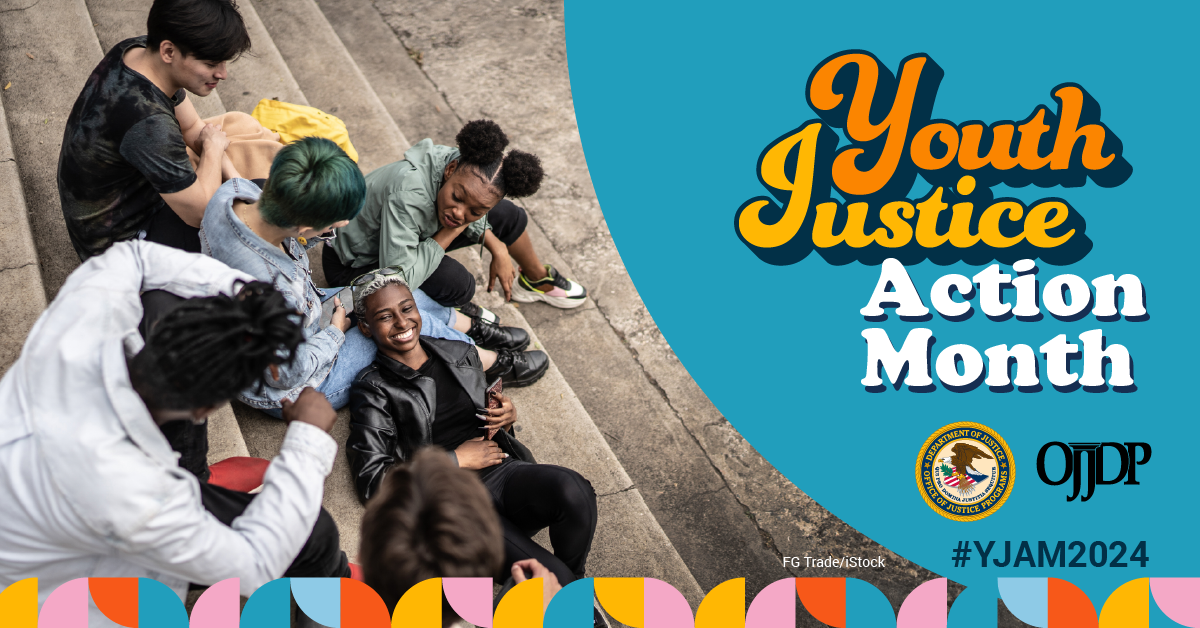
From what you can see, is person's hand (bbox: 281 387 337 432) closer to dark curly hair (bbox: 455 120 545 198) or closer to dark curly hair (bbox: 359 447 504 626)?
dark curly hair (bbox: 359 447 504 626)

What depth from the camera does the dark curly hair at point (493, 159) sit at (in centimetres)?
308

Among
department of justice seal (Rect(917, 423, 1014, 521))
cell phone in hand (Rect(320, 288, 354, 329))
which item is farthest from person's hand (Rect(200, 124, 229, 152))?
department of justice seal (Rect(917, 423, 1014, 521))

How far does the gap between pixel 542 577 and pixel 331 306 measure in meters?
1.34

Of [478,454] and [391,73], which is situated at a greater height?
[391,73]

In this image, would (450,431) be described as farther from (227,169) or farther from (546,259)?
(546,259)

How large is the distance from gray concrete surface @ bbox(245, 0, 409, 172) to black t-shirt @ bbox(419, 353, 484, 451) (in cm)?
169

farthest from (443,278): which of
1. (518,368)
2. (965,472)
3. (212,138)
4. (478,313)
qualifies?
(965,472)

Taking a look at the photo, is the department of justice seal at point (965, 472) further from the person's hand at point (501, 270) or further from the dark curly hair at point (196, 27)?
the dark curly hair at point (196, 27)

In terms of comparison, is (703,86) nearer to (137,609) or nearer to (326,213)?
(326,213)

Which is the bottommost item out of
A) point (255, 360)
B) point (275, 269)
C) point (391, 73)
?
point (391, 73)

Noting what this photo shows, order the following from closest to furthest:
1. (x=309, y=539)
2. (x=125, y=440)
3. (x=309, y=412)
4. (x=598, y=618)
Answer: (x=125, y=440), (x=309, y=412), (x=309, y=539), (x=598, y=618)

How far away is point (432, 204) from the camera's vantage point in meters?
3.17

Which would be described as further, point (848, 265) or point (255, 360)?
point (848, 265)

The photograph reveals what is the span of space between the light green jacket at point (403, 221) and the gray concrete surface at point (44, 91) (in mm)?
1073
